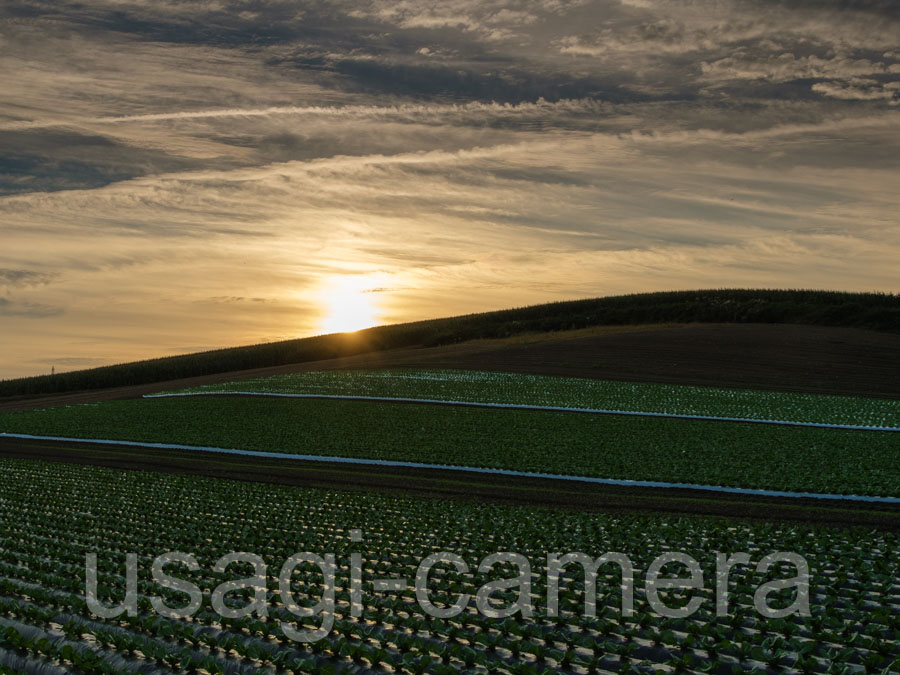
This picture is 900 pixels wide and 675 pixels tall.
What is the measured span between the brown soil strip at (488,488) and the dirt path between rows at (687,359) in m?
21.2

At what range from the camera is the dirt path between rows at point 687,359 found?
130 feet

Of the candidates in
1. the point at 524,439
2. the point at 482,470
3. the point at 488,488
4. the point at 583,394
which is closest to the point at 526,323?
the point at 583,394

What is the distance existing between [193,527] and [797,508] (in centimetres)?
1265

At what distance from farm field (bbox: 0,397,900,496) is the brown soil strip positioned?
83cm

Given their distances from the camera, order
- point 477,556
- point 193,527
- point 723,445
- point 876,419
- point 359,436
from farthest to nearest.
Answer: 1. point 876,419
2. point 359,436
3. point 723,445
4. point 193,527
5. point 477,556

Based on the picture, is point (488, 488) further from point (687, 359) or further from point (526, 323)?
point (526, 323)

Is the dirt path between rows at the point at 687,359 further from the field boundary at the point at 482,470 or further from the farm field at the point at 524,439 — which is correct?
the field boundary at the point at 482,470

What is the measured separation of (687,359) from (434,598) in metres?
36.9

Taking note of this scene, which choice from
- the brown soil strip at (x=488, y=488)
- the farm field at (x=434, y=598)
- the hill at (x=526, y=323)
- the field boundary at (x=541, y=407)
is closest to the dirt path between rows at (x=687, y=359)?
the hill at (x=526, y=323)

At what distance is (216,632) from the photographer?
9117 millimetres

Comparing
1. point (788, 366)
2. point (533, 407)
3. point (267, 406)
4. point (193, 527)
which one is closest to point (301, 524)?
point (193, 527)

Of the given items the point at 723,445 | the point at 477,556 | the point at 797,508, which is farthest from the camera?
the point at 723,445

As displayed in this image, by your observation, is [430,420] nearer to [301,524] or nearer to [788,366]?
[301,524]

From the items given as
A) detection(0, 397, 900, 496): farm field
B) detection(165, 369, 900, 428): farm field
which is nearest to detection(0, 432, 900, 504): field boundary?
detection(0, 397, 900, 496): farm field
